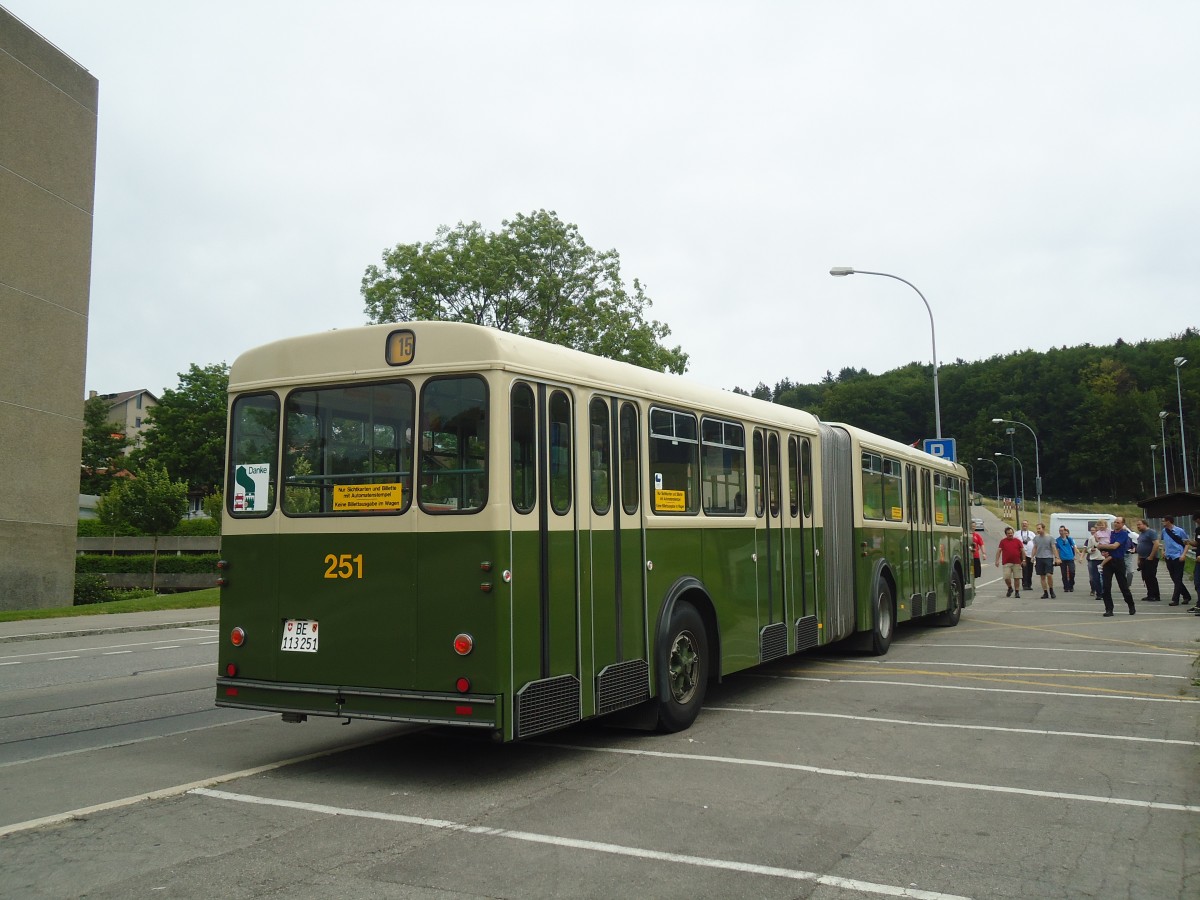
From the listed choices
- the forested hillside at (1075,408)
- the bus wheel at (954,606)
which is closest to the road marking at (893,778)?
the bus wheel at (954,606)

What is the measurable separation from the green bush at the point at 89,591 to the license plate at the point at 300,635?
85.0ft

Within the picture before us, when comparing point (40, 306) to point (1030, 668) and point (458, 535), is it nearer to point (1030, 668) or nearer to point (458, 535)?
point (458, 535)

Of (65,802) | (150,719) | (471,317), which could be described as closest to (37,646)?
(150,719)

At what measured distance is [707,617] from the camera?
926 centimetres

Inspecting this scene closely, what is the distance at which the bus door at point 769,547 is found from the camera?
10.4 meters

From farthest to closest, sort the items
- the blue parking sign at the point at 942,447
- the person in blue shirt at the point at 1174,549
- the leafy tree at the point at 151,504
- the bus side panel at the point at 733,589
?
1. the leafy tree at the point at 151,504
2. the blue parking sign at the point at 942,447
3. the person in blue shirt at the point at 1174,549
4. the bus side panel at the point at 733,589

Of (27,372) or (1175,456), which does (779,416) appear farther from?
(1175,456)

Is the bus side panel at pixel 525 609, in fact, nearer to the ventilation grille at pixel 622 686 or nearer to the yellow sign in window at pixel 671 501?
the ventilation grille at pixel 622 686

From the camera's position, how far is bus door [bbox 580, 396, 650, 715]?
7.55 m

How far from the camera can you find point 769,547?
34.8 feet

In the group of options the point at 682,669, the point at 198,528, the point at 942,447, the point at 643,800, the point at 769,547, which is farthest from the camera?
the point at 198,528

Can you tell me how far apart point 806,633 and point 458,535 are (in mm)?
5923

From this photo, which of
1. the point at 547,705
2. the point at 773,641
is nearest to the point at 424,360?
the point at 547,705

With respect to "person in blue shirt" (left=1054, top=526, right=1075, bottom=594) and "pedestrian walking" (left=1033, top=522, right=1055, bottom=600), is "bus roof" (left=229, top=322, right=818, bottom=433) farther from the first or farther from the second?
"person in blue shirt" (left=1054, top=526, right=1075, bottom=594)
